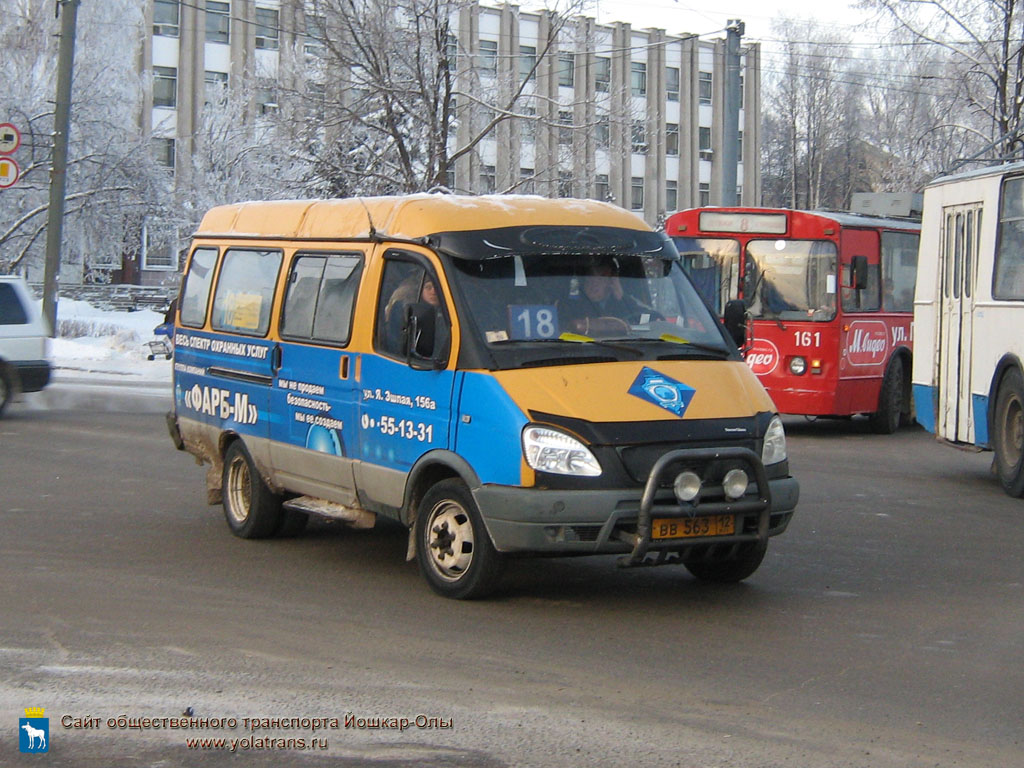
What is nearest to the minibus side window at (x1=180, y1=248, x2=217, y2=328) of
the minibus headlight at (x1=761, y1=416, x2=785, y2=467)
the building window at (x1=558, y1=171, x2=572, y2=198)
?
the minibus headlight at (x1=761, y1=416, x2=785, y2=467)

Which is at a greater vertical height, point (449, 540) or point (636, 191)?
point (636, 191)

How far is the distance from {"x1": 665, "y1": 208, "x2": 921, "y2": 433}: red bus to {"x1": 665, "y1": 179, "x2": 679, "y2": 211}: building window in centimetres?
5569

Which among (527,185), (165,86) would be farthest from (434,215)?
(165,86)

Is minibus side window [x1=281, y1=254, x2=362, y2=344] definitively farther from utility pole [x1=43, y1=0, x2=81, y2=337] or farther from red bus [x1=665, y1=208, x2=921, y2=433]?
utility pole [x1=43, y1=0, x2=81, y2=337]

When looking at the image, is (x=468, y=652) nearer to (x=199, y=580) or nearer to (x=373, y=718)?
(x=373, y=718)

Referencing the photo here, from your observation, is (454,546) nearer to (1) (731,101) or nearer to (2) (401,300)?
(2) (401,300)

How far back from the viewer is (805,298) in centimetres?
1747

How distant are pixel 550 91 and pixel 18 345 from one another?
3486 cm

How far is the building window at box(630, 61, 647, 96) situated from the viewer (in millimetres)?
70750

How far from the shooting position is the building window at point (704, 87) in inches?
2913

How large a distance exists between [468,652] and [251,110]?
46912 mm

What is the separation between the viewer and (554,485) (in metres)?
7.06

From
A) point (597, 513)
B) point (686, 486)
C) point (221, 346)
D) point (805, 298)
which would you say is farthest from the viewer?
point (805, 298)

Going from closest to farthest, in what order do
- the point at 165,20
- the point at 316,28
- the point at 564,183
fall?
the point at 316,28 < the point at 564,183 < the point at 165,20
